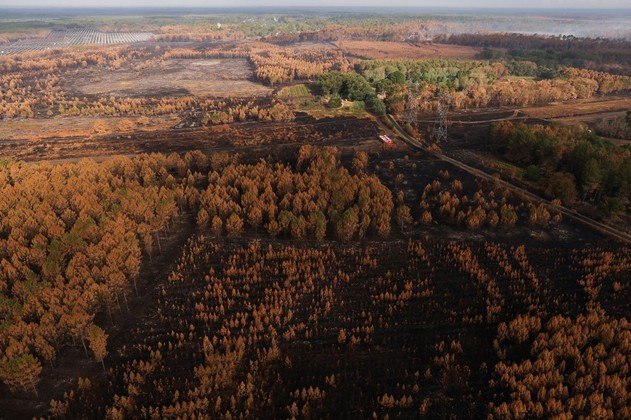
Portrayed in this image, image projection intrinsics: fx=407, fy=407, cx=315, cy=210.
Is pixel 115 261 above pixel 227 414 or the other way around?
above

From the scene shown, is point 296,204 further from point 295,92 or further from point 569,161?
point 295,92

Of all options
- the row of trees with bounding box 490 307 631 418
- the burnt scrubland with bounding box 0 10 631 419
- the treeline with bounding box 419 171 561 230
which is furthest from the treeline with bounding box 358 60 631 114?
the row of trees with bounding box 490 307 631 418

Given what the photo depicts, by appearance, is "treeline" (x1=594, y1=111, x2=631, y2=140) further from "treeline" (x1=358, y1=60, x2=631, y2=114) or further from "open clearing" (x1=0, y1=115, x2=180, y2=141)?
"open clearing" (x1=0, y1=115, x2=180, y2=141)

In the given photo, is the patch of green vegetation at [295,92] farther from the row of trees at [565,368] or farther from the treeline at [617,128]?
the row of trees at [565,368]

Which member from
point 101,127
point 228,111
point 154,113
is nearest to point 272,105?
point 228,111

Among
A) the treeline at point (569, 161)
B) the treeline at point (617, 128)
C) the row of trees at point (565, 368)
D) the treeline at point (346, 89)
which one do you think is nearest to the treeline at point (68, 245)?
the row of trees at point (565, 368)

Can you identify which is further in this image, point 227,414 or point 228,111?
point 228,111

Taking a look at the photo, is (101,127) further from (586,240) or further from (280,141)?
(586,240)
